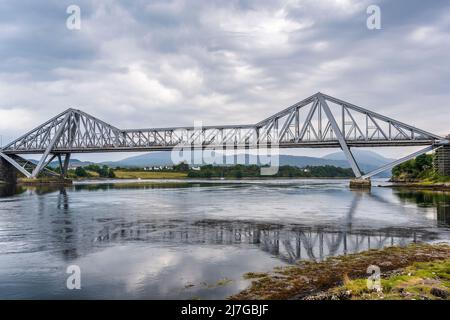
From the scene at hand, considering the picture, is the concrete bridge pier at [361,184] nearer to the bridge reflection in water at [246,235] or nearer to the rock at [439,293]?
the bridge reflection in water at [246,235]

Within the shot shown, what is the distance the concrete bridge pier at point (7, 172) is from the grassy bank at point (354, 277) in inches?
5275

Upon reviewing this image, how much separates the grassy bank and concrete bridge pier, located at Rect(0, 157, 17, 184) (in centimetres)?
13398

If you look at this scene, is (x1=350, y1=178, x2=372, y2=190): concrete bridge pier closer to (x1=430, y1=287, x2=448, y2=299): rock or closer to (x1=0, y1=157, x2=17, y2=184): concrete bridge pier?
(x1=430, y1=287, x2=448, y2=299): rock

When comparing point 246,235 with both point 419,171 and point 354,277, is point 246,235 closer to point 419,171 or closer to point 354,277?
point 354,277

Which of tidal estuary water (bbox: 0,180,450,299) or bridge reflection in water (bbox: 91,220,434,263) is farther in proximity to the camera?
bridge reflection in water (bbox: 91,220,434,263)

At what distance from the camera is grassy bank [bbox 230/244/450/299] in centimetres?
1362

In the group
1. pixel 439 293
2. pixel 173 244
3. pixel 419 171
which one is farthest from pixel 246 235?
pixel 419 171

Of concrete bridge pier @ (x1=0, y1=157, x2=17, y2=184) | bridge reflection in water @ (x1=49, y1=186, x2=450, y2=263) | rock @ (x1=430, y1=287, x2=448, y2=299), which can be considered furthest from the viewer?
concrete bridge pier @ (x1=0, y1=157, x2=17, y2=184)

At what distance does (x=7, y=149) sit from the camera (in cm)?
14388

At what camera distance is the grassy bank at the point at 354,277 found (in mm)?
13625

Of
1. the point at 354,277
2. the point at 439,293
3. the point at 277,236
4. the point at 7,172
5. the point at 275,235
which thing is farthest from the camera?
the point at 7,172

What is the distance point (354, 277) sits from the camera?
16062 millimetres

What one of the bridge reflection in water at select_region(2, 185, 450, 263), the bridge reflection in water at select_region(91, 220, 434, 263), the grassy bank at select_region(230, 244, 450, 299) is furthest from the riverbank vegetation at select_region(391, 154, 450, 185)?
the grassy bank at select_region(230, 244, 450, 299)

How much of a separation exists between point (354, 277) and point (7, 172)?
464ft
